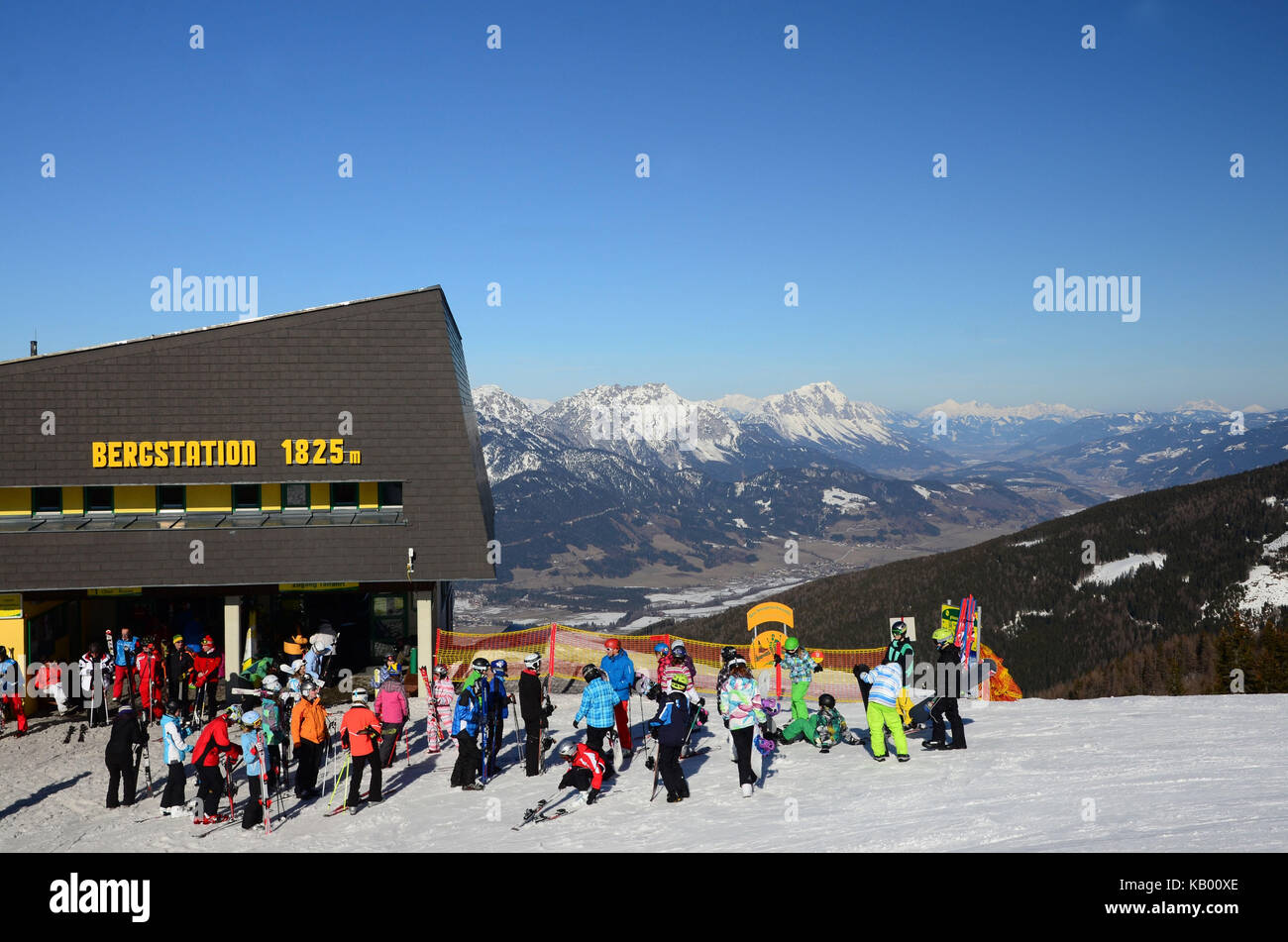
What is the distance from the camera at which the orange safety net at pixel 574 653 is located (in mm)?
25750

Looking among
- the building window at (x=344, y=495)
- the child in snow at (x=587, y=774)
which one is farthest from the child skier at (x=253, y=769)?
the building window at (x=344, y=495)

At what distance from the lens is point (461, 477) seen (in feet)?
90.3

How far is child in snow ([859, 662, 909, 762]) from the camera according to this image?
1484cm

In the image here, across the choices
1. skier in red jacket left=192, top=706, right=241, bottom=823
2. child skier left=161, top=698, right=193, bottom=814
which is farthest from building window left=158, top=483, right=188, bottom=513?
skier in red jacket left=192, top=706, right=241, bottom=823

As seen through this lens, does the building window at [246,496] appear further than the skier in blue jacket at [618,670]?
Yes

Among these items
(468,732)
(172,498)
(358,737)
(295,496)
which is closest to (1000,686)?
(468,732)

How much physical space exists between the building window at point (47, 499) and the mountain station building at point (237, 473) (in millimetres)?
40

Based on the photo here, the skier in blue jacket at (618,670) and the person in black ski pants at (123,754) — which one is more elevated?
the skier in blue jacket at (618,670)

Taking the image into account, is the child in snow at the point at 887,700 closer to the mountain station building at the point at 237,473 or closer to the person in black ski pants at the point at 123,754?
the person in black ski pants at the point at 123,754

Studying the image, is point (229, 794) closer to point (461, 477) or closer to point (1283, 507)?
point (461, 477)

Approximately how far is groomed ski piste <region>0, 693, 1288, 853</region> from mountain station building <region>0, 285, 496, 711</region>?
840 cm

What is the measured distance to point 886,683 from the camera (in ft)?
48.8

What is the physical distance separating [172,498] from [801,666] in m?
19.9
